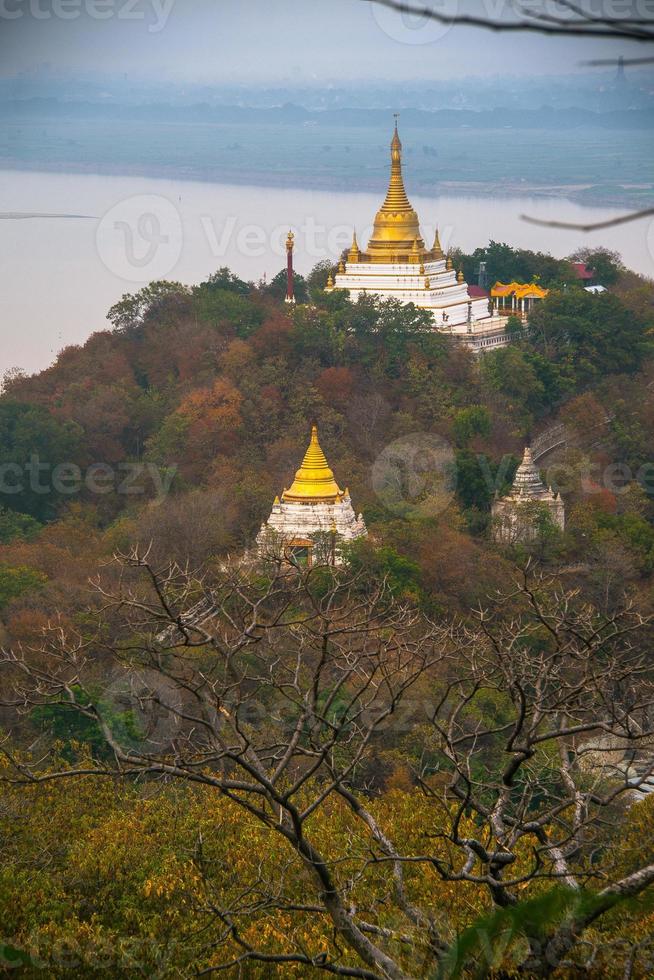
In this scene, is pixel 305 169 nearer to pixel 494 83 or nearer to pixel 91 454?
pixel 494 83

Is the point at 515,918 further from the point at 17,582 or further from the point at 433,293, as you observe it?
the point at 433,293

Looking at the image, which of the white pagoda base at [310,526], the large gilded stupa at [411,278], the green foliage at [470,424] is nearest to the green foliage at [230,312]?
the large gilded stupa at [411,278]

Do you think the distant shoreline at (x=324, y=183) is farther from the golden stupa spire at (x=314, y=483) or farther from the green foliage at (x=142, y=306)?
the golden stupa spire at (x=314, y=483)

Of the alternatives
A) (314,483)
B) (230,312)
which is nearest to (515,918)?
(314,483)

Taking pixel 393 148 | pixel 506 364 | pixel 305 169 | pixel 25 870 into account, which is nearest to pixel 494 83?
pixel 305 169

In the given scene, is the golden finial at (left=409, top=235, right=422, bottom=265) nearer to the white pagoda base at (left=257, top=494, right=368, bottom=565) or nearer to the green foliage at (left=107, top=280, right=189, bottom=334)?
the green foliage at (left=107, top=280, right=189, bottom=334)
